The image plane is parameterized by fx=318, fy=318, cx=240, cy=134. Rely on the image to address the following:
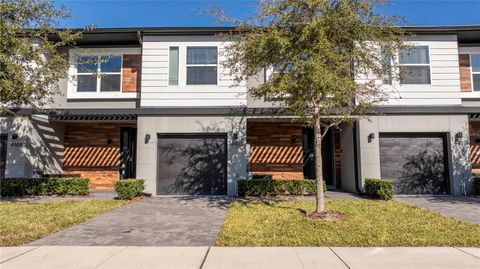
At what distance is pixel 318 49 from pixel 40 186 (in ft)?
38.6

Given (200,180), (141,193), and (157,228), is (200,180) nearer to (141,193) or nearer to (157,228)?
(141,193)

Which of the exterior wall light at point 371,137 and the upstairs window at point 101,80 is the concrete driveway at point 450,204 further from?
the upstairs window at point 101,80

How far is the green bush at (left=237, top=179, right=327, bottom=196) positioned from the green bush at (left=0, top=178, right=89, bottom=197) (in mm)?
6610

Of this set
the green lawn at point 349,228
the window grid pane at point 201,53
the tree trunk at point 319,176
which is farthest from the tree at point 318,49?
the window grid pane at point 201,53

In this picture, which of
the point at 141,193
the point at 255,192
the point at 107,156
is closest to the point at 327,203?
the point at 255,192

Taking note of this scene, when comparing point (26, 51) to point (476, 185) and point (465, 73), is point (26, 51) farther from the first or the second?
point (465, 73)

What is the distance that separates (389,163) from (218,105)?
25.0ft

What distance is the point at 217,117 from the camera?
1341cm

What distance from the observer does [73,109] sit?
13867mm

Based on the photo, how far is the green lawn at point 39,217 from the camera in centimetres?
689

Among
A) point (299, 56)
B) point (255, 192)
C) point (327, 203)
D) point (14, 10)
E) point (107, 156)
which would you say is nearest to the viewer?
point (299, 56)

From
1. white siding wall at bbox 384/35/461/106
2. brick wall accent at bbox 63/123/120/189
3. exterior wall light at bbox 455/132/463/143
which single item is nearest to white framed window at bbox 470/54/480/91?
white siding wall at bbox 384/35/461/106
